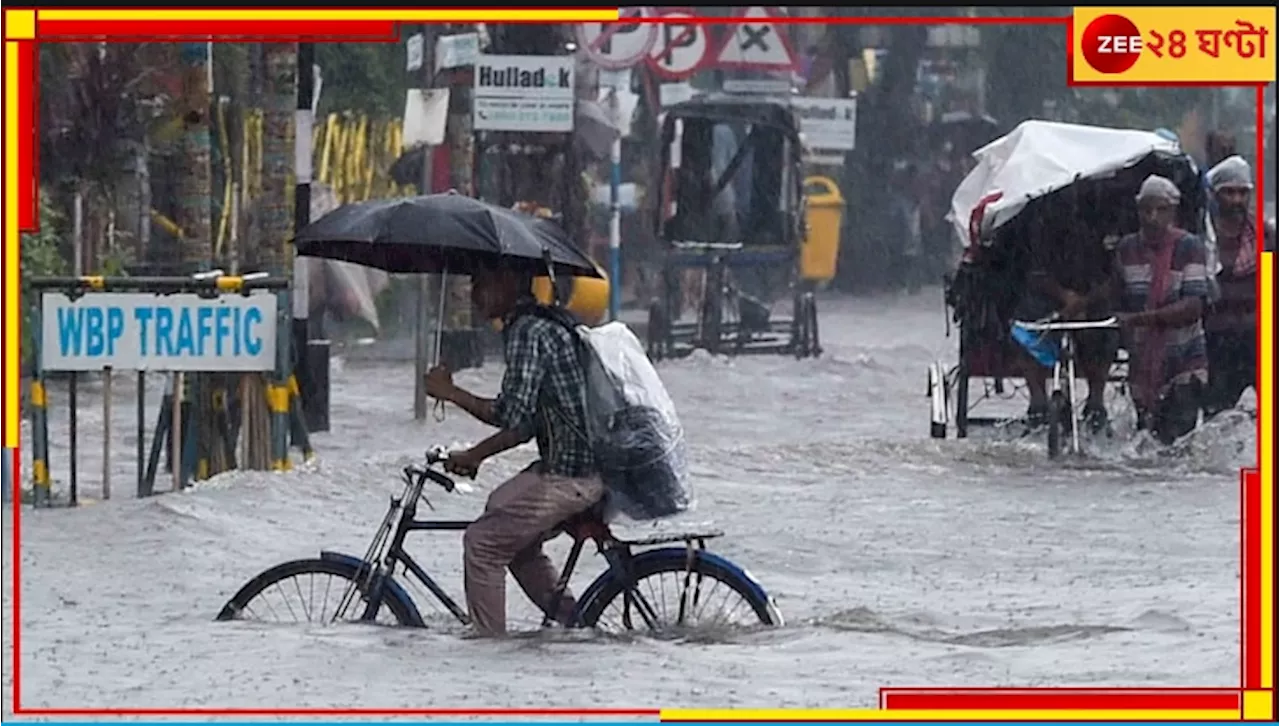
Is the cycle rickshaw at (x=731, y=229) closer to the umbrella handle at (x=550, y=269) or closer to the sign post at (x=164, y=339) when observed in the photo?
the umbrella handle at (x=550, y=269)

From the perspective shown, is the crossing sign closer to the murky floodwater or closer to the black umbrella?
the black umbrella

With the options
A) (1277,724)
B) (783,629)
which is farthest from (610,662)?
(1277,724)

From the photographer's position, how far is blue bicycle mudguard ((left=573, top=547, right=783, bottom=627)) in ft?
24.9

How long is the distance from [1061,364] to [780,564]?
109cm

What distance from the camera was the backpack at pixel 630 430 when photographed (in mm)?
7492

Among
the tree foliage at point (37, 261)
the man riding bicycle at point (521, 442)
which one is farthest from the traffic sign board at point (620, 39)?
the tree foliage at point (37, 261)

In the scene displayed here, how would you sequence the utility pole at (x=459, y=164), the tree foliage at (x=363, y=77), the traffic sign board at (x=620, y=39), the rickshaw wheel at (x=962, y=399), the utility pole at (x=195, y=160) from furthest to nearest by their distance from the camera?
the rickshaw wheel at (x=962, y=399) → the utility pole at (x=459, y=164) → the utility pole at (x=195, y=160) → the tree foliage at (x=363, y=77) → the traffic sign board at (x=620, y=39)

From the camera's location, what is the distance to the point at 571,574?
→ 7.69m

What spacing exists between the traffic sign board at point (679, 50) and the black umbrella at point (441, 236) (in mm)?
535

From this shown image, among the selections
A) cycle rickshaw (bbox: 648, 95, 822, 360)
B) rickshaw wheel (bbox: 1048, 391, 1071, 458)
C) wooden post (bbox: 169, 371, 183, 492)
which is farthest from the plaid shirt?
wooden post (bbox: 169, 371, 183, 492)

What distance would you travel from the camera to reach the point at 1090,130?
800cm

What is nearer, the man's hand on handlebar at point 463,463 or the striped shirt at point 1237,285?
the striped shirt at point 1237,285

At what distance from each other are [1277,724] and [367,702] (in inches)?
79.6

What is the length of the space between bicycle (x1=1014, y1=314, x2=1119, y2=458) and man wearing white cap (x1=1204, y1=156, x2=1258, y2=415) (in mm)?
570
